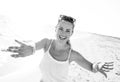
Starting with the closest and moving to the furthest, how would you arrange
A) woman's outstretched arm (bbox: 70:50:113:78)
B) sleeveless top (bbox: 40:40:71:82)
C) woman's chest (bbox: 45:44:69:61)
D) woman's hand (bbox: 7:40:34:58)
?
1. woman's hand (bbox: 7:40:34:58)
2. sleeveless top (bbox: 40:40:71:82)
3. woman's chest (bbox: 45:44:69:61)
4. woman's outstretched arm (bbox: 70:50:113:78)

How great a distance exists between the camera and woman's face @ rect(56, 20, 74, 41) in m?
2.82

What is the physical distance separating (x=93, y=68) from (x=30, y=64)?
161 inches

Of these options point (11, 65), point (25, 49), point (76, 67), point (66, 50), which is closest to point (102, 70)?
point (66, 50)

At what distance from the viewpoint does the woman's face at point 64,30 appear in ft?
9.25

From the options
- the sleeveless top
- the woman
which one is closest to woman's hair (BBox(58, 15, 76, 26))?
the woman

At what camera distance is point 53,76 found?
9.05 feet

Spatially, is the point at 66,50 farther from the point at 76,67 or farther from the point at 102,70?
the point at 76,67

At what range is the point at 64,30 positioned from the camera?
9.32 feet

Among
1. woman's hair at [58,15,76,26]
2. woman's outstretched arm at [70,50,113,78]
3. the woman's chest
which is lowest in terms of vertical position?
woman's outstretched arm at [70,50,113,78]

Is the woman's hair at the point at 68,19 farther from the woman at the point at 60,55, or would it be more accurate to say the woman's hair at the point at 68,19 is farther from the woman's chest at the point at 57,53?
the woman's chest at the point at 57,53

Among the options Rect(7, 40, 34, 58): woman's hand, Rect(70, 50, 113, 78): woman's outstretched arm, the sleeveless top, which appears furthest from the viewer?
Rect(70, 50, 113, 78): woman's outstretched arm

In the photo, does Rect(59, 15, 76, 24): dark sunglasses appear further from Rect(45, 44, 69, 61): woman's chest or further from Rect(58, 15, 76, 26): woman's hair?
Rect(45, 44, 69, 61): woman's chest

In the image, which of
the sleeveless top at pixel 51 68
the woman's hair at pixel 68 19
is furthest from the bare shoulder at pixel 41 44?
the woman's hair at pixel 68 19

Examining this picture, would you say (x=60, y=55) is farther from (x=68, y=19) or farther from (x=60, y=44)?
(x=68, y=19)
